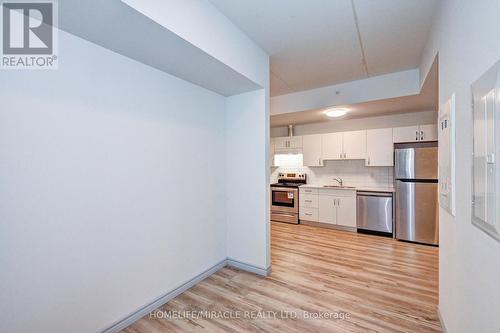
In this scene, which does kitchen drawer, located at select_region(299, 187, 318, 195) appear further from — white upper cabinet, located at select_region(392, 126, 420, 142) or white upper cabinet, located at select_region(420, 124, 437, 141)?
white upper cabinet, located at select_region(420, 124, 437, 141)

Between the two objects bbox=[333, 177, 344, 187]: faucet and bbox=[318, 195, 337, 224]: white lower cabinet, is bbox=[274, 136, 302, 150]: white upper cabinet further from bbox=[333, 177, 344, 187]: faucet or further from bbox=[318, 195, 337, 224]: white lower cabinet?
bbox=[318, 195, 337, 224]: white lower cabinet

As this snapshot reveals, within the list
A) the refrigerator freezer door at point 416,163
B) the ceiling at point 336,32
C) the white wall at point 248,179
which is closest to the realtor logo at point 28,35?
the ceiling at point 336,32

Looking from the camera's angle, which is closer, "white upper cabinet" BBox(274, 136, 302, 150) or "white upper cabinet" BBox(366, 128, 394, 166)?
"white upper cabinet" BBox(366, 128, 394, 166)

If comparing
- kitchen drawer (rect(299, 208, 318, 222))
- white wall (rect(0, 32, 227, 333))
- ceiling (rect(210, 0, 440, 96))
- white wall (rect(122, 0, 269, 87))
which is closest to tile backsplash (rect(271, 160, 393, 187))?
kitchen drawer (rect(299, 208, 318, 222))

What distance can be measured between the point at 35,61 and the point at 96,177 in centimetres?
86

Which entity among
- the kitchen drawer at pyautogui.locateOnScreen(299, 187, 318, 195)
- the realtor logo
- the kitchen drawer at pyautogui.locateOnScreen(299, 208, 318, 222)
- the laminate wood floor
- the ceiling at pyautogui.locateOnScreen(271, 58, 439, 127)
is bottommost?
the laminate wood floor

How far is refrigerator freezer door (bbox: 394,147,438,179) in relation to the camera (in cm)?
365

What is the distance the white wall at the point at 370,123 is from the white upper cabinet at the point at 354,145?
0.86 ft

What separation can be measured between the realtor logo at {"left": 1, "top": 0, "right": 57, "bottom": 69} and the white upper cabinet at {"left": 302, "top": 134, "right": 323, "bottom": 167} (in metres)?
4.59

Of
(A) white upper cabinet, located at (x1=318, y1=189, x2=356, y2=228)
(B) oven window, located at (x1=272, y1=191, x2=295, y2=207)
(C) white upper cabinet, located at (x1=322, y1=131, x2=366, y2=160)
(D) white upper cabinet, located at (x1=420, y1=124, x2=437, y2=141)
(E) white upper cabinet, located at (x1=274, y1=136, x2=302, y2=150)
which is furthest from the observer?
(E) white upper cabinet, located at (x1=274, y1=136, x2=302, y2=150)

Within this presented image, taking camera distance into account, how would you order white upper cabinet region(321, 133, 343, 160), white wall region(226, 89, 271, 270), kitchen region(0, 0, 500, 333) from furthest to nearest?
1. white upper cabinet region(321, 133, 343, 160)
2. white wall region(226, 89, 271, 270)
3. kitchen region(0, 0, 500, 333)

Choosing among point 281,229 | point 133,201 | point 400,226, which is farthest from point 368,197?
point 133,201

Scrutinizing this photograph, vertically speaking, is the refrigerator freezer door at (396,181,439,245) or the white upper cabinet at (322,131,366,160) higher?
the white upper cabinet at (322,131,366,160)

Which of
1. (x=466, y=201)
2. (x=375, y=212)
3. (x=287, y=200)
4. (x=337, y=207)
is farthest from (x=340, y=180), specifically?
(x=466, y=201)
